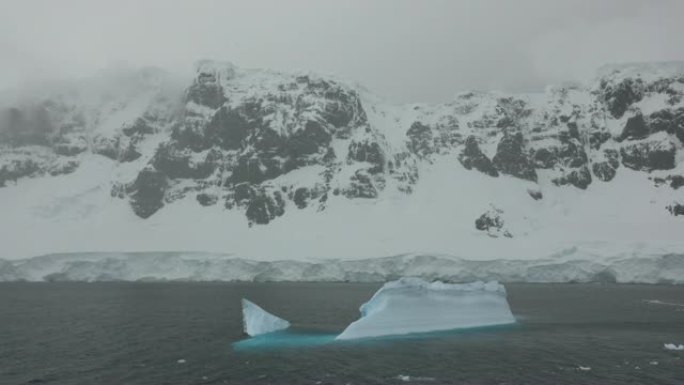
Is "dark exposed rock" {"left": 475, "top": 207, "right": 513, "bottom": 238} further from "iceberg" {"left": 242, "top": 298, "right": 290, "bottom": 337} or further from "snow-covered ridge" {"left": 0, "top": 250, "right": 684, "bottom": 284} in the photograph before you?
"iceberg" {"left": 242, "top": 298, "right": 290, "bottom": 337}

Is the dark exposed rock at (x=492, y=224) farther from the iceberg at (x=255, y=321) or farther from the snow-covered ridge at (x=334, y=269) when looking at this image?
the iceberg at (x=255, y=321)

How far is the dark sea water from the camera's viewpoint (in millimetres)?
40562

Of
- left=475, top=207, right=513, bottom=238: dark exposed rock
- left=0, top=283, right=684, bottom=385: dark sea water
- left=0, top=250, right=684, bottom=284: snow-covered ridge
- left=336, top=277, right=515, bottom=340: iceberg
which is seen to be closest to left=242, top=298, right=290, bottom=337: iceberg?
left=0, top=283, right=684, bottom=385: dark sea water

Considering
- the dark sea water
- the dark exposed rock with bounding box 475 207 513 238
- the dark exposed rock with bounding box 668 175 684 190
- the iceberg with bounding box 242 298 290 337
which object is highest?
the dark exposed rock with bounding box 668 175 684 190

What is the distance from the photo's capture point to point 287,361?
149ft

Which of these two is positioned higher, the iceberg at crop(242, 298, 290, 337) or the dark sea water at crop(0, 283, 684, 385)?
the iceberg at crop(242, 298, 290, 337)

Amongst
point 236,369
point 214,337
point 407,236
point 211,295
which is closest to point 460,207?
point 407,236

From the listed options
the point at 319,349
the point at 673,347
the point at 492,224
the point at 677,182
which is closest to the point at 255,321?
the point at 319,349

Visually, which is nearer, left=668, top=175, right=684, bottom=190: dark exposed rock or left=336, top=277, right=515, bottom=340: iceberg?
left=336, top=277, right=515, bottom=340: iceberg

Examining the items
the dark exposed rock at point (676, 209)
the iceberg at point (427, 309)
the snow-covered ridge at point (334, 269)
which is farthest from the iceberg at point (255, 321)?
the dark exposed rock at point (676, 209)

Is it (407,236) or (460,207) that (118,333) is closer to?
(407,236)

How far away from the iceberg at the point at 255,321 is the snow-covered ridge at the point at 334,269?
88.1m

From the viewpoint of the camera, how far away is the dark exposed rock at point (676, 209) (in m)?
184

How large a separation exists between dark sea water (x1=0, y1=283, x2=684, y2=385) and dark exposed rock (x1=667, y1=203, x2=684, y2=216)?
114399 mm
